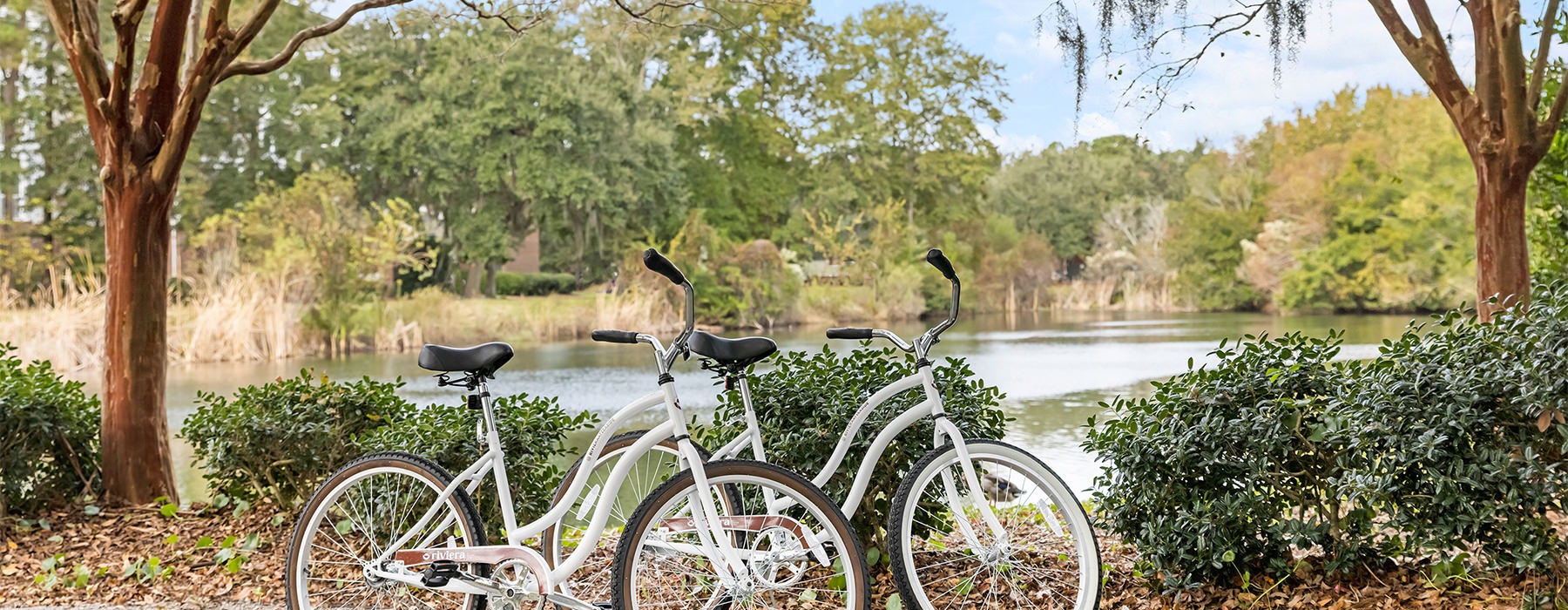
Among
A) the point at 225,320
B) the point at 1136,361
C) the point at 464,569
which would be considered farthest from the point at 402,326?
the point at 464,569

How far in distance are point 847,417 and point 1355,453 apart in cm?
135

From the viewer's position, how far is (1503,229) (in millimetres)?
4398

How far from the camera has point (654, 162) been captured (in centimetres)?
2558

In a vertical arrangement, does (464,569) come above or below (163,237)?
below

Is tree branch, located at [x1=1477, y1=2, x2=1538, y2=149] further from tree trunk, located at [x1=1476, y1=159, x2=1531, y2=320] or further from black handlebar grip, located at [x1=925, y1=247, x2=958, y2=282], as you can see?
black handlebar grip, located at [x1=925, y1=247, x2=958, y2=282]

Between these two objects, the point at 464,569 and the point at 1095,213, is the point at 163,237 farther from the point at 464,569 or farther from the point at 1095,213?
the point at 1095,213

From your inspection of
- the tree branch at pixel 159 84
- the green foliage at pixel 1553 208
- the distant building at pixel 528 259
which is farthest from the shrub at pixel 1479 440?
the distant building at pixel 528 259

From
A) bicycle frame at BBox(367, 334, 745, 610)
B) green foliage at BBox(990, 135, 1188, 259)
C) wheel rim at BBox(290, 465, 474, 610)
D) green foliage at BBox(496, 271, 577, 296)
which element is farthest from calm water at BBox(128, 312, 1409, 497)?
green foliage at BBox(990, 135, 1188, 259)

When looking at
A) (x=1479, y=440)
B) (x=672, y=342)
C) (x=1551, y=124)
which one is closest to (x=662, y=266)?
(x=672, y=342)

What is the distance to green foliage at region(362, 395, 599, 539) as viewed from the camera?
152 inches

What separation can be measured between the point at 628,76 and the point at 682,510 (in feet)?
75.1

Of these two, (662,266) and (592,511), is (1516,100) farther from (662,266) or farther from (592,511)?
(592,511)

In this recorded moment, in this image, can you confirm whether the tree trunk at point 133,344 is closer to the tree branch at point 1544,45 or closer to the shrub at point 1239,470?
the shrub at point 1239,470

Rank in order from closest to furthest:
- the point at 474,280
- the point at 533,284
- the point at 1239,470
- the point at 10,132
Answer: the point at 1239,470, the point at 10,132, the point at 474,280, the point at 533,284
